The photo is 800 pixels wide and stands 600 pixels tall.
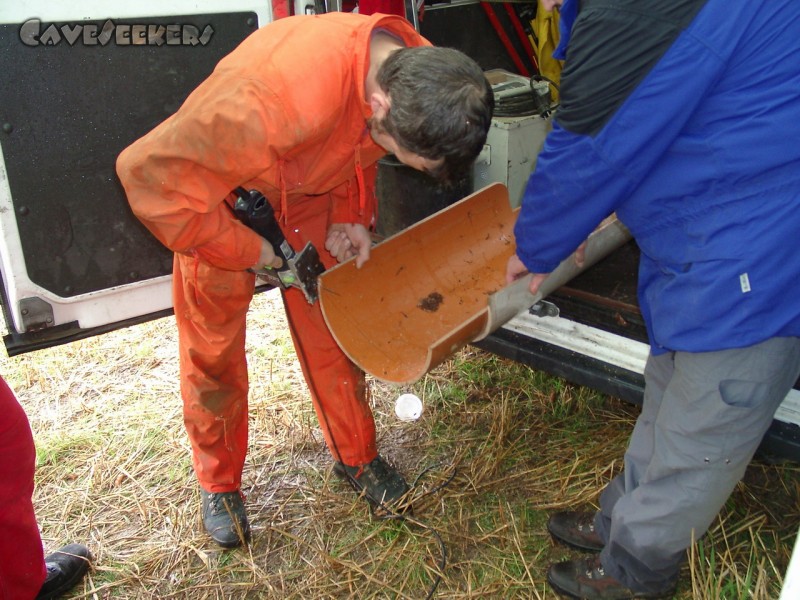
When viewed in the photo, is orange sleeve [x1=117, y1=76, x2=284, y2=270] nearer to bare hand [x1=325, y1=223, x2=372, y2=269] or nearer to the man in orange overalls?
the man in orange overalls

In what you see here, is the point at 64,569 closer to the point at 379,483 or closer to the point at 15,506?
the point at 15,506

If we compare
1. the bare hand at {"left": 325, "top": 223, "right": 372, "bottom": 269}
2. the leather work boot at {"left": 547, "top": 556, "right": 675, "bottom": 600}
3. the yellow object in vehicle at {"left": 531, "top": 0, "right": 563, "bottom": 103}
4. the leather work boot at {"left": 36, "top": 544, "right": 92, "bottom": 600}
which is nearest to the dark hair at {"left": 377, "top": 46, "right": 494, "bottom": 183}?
the bare hand at {"left": 325, "top": 223, "right": 372, "bottom": 269}

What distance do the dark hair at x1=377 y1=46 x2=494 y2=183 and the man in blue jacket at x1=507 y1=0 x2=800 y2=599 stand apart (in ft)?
0.74

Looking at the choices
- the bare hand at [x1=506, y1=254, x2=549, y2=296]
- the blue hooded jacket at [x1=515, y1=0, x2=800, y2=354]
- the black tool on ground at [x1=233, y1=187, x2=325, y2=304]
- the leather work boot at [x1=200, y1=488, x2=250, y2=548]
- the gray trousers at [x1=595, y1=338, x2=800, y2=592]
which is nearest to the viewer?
the blue hooded jacket at [x1=515, y1=0, x2=800, y2=354]

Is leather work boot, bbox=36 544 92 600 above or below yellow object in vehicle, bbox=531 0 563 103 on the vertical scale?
below

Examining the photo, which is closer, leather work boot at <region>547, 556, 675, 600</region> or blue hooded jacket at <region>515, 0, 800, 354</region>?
blue hooded jacket at <region>515, 0, 800, 354</region>

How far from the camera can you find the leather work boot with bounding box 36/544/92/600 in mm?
2596

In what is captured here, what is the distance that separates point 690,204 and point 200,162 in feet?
Answer: 4.09

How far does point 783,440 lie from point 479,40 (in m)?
3.01

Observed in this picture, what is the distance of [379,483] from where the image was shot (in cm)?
291

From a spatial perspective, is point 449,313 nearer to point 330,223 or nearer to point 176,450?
point 330,223

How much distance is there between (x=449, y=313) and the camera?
2.99 meters

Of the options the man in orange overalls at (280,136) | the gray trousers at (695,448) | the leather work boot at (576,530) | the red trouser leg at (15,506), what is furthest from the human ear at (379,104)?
the leather work boot at (576,530)

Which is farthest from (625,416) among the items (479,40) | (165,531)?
(479,40)
